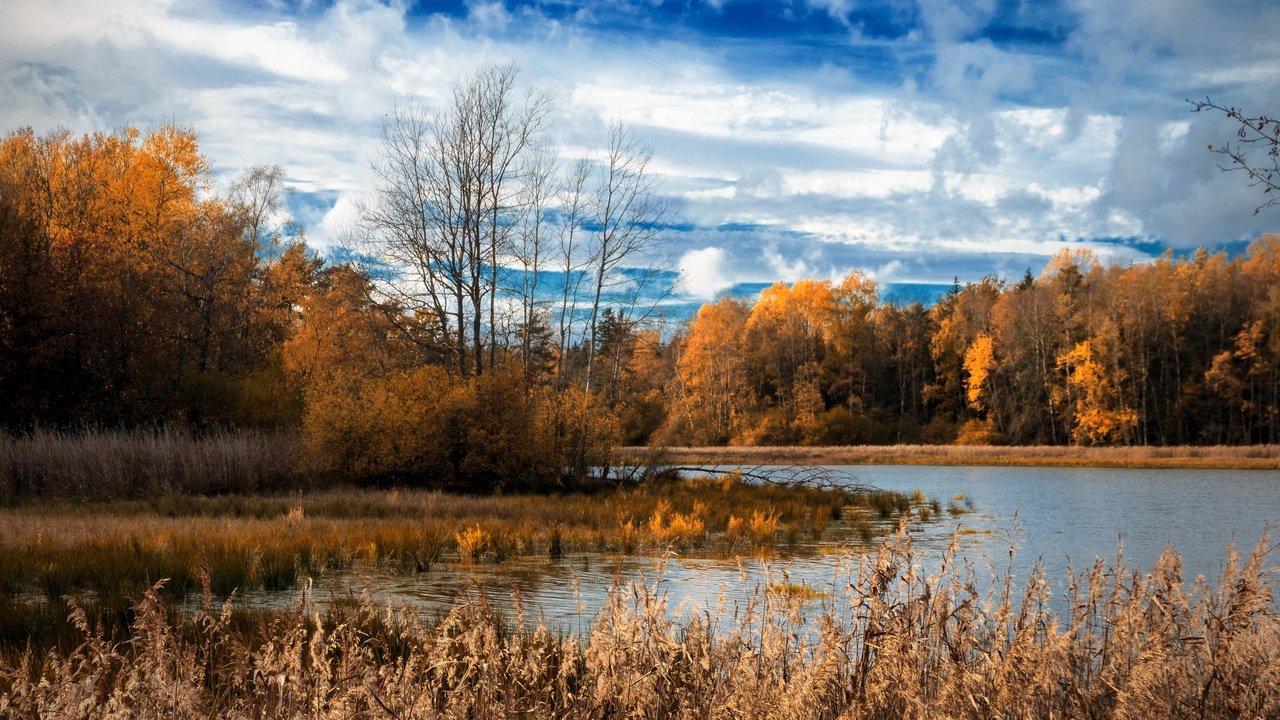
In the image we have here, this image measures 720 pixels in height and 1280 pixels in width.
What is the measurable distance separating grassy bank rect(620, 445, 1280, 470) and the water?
9835 mm

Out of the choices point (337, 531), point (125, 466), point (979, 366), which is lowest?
point (337, 531)

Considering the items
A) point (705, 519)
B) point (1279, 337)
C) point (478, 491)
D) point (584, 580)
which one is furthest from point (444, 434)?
point (1279, 337)

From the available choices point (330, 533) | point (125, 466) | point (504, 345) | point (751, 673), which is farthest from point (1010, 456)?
point (751, 673)

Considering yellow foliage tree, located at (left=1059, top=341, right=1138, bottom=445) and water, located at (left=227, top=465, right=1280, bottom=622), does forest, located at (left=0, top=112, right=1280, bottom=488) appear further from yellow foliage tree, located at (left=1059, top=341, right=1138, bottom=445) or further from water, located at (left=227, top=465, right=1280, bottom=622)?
water, located at (left=227, top=465, right=1280, bottom=622)

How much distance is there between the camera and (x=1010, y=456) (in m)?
49.9

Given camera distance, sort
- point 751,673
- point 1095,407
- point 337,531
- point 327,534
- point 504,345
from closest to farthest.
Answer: point 751,673 < point 327,534 < point 337,531 < point 504,345 < point 1095,407

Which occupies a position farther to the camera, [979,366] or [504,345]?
[979,366]

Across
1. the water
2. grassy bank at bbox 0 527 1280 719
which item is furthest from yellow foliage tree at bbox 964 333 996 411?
grassy bank at bbox 0 527 1280 719

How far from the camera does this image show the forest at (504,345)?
23.0 meters

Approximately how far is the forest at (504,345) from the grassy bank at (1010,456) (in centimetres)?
902

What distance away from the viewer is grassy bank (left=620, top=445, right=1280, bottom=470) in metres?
43.5

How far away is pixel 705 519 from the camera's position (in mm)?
17281

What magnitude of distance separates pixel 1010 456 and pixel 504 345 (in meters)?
33.1

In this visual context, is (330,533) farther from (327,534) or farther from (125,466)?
(125,466)
